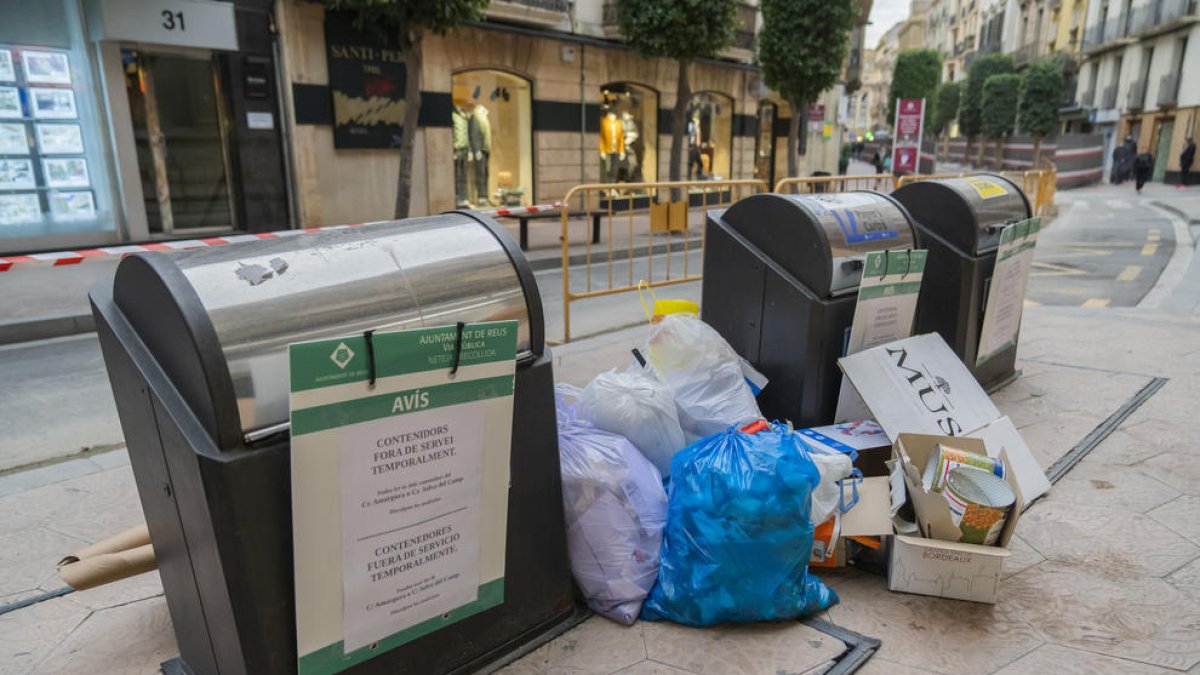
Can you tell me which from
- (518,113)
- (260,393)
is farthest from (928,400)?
(518,113)

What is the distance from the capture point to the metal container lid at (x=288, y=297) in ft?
5.11

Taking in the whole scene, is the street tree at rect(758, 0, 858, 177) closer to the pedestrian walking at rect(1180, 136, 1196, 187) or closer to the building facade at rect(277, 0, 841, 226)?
the building facade at rect(277, 0, 841, 226)

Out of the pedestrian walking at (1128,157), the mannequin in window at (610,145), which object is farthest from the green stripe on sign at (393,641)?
the pedestrian walking at (1128,157)

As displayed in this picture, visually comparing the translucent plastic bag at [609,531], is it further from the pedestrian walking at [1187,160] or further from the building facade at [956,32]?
the building facade at [956,32]

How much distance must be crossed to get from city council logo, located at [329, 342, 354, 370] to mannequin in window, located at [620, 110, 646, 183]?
53.7 feet

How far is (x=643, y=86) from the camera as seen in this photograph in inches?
693

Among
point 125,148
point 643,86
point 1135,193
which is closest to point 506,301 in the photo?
point 125,148

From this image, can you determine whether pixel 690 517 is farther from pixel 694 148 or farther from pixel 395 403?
pixel 694 148

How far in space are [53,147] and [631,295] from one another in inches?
317

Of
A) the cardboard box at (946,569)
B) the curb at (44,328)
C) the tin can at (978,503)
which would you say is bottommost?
the curb at (44,328)

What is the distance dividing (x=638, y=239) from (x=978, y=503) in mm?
9956

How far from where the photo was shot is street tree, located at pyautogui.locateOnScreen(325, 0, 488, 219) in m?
9.69

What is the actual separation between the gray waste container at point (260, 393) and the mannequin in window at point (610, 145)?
49.7ft

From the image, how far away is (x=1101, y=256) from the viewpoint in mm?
11438
